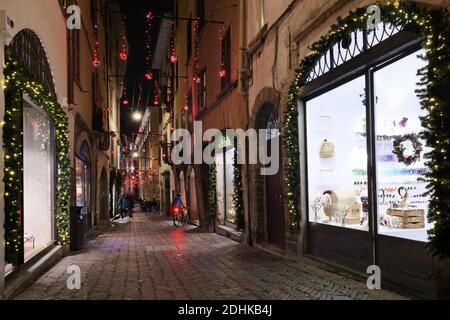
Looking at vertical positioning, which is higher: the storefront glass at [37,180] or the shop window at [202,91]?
the shop window at [202,91]

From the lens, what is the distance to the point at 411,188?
6348mm

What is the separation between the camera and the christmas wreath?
619cm

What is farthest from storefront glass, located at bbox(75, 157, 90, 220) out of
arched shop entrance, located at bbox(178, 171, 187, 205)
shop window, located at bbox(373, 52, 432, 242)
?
shop window, located at bbox(373, 52, 432, 242)

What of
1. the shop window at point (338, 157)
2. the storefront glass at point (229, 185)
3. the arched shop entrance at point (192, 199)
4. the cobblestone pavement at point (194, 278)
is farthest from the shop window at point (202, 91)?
the shop window at point (338, 157)

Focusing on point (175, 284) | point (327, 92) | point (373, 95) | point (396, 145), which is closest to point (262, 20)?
point (327, 92)

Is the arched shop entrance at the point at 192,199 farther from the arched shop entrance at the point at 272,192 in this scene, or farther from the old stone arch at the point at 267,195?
the arched shop entrance at the point at 272,192

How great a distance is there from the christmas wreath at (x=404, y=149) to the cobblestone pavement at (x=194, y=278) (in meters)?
1.77

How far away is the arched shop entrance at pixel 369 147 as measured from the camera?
5934 mm

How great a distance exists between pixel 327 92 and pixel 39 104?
528 centimetres

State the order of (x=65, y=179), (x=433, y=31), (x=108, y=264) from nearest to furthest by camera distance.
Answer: (x=433, y=31)
(x=108, y=264)
(x=65, y=179)

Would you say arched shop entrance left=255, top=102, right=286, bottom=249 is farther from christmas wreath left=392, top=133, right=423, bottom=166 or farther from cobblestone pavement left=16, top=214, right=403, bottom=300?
christmas wreath left=392, top=133, right=423, bottom=166

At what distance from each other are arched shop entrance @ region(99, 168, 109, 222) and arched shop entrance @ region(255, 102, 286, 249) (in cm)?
1537

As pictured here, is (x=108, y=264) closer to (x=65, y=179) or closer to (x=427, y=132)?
(x=65, y=179)

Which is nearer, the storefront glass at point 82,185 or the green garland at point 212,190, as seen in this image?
the storefront glass at point 82,185
